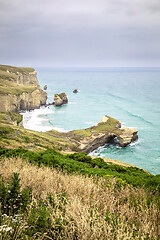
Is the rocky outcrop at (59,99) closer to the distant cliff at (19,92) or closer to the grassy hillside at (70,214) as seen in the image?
the distant cliff at (19,92)

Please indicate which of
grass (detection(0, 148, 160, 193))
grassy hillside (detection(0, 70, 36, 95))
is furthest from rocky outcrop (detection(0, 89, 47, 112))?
grass (detection(0, 148, 160, 193))

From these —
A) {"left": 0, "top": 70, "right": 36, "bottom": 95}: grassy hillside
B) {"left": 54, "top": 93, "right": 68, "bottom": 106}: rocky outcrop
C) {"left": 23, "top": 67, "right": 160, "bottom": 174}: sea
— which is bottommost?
{"left": 23, "top": 67, "right": 160, "bottom": 174}: sea

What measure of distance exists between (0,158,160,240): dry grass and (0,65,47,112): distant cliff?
65.1 metres

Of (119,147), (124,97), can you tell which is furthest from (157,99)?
(119,147)

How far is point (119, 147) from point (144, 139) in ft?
33.7

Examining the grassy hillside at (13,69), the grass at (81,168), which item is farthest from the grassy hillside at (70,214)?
the grassy hillside at (13,69)

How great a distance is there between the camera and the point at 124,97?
131m

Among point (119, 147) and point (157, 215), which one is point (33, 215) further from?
point (119, 147)

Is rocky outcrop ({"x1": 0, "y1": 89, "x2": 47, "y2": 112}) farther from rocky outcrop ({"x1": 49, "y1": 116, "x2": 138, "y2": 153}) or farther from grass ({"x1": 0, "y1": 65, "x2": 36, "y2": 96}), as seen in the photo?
rocky outcrop ({"x1": 49, "y1": 116, "x2": 138, "y2": 153})

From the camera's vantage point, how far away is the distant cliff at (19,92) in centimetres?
7025

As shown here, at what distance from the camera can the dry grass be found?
14.3ft

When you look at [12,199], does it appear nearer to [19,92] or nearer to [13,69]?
[19,92]

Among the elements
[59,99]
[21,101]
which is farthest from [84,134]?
[59,99]

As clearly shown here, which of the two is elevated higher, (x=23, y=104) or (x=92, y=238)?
(x=92, y=238)
